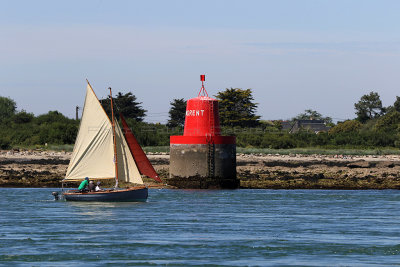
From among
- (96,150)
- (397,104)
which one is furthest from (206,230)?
(397,104)

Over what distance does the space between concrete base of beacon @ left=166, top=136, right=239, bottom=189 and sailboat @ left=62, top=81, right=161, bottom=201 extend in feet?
20.7

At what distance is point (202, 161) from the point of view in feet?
176

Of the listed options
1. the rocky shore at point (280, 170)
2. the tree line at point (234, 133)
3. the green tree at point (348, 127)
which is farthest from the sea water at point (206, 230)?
the green tree at point (348, 127)

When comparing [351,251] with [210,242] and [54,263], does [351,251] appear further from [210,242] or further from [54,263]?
[54,263]

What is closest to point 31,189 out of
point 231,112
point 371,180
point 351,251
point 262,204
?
point 262,204

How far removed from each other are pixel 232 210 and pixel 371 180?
→ 63.8ft

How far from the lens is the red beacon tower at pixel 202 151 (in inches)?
2116

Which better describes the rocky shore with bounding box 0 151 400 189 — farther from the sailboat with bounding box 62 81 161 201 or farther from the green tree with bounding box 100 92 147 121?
the green tree with bounding box 100 92 147 121

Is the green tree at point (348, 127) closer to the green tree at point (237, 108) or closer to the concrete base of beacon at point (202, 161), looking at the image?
the green tree at point (237, 108)

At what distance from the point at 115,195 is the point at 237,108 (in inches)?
3172

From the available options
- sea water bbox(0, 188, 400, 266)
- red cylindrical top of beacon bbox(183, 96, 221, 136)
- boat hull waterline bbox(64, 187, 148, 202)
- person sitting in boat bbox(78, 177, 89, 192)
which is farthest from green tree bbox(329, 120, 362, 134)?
person sitting in boat bbox(78, 177, 89, 192)

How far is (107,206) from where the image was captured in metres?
46.2

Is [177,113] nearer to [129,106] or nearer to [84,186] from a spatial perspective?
[129,106]

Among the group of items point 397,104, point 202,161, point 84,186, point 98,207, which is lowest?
point 98,207
